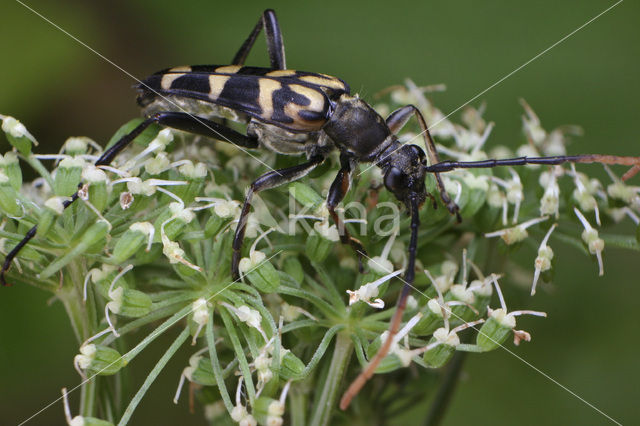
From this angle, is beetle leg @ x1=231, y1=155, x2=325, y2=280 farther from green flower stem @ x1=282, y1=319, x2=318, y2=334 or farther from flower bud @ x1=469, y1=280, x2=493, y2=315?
flower bud @ x1=469, y1=280, x2=493, y2=315

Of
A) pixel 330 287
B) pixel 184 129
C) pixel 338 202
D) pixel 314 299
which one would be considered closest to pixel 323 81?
pixel 184 129

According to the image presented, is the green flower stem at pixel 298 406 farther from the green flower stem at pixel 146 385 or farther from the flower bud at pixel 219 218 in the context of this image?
the flower bud at pixel 219 218

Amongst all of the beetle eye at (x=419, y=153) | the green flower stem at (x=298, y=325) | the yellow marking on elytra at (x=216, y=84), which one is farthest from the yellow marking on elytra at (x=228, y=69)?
the green flower stem at (x=298, y=325)

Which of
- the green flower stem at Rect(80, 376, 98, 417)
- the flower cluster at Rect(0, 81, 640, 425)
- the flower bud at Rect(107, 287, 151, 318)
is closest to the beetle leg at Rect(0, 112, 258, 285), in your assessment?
the flower cluster at Rect(0, 81, 640, 425)

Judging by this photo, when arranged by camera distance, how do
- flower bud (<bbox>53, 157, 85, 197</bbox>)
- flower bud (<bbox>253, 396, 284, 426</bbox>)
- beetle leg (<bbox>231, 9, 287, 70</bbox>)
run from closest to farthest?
1. flower bud (<bbox>253, 396, 284, 426</bbox>)
2. flower bud (<bbox>53, 157, 85, 197</bbox>)
3. beetle leg (<bbox>231, 9, 287, 70</bbox>)

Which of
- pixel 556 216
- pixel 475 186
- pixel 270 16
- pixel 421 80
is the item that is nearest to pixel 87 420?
pixel 475 186

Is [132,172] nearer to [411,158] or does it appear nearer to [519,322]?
[411,158]
